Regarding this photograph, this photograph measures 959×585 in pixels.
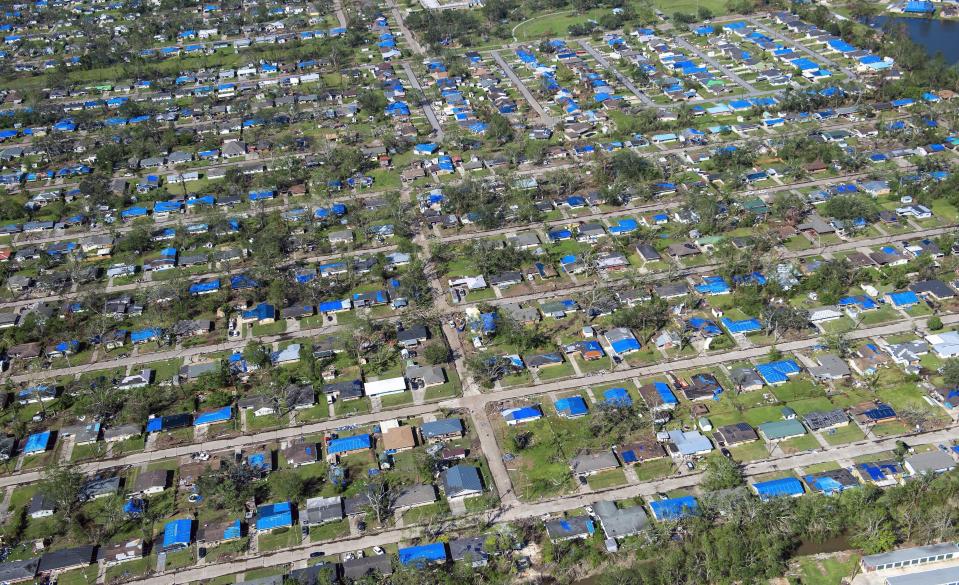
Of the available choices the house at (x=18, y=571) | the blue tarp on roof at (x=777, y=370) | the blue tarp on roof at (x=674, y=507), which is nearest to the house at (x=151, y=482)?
the house at (x=18, y=571)

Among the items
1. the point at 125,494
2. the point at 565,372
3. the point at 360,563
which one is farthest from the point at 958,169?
the point at 125,494

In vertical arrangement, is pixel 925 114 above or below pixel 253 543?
above

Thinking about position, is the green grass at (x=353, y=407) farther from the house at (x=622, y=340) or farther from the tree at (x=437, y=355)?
the house at (x=622, y=340)

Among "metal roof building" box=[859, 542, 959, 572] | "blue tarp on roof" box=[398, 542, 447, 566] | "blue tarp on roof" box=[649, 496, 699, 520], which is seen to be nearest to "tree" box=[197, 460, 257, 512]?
"blue tarp on roof" box=[398, 542, 447, 566]

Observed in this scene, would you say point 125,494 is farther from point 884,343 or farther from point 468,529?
point 884,343

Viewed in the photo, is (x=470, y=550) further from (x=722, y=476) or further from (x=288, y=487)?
(x=722, y=476)

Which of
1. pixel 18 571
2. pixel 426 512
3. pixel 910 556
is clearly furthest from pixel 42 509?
pixel 910 556

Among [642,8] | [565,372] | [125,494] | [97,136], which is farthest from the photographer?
[642,8]

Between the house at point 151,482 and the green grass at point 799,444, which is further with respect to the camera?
the green grass at point 799,444
